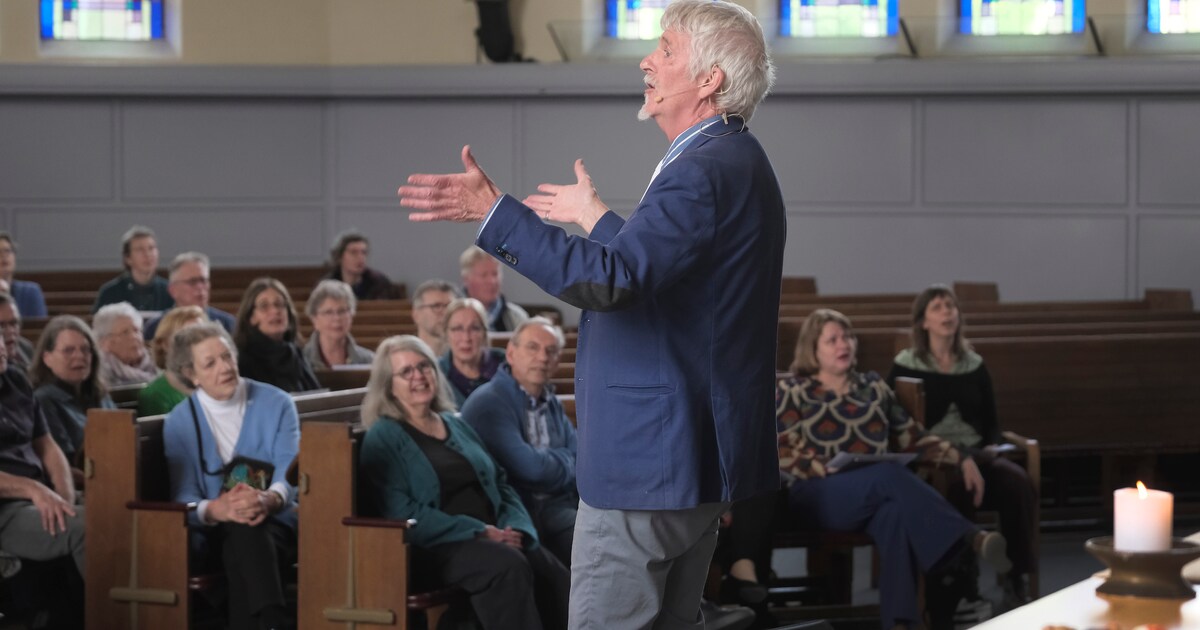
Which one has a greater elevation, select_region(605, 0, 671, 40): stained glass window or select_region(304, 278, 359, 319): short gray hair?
select_region(605, 0, 671, 40): stained glass window

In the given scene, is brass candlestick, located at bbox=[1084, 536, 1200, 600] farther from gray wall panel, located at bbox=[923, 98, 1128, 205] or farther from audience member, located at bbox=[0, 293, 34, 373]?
gray wall panel, located at bbox=[923, 98, 1128, 205]

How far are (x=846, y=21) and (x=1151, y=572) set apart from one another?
11.0m

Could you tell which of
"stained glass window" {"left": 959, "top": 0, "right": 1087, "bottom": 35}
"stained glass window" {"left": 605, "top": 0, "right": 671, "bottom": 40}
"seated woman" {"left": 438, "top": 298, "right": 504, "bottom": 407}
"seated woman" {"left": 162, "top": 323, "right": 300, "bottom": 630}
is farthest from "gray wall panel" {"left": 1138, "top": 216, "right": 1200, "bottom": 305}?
"seated woman" {"left": 162, "top": 323, "right": 300, "bottom": 630}

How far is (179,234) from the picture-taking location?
39.7 ft

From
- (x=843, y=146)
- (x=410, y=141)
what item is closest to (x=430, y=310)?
(x=410, y=141)

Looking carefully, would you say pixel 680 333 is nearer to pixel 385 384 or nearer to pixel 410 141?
pixel 385 384

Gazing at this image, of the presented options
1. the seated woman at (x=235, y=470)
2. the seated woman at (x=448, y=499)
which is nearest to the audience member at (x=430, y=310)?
the seated woman at (x=235, y=470)

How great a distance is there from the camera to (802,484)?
515 centimetres

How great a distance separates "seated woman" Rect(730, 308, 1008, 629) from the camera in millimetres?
4910

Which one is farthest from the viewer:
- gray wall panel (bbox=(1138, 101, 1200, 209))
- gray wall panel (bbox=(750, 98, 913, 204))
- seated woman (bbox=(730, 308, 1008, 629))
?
gray wall panel (bbox=(750, 98, 913, 204))

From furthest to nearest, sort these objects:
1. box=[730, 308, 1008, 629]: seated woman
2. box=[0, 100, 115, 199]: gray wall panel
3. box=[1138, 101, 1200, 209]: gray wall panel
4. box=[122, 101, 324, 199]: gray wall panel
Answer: box=[122, 101, 324, 199]: gray wall panel → box=[0, 100, 115, 199]: gray wall panel → box=[1138, 101, 1200, 209]: gray wall panel → box=[730, 308, 1008, 629]: seated woman

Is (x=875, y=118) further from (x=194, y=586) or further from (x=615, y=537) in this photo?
(x=615, y=537)

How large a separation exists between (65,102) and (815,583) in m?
8.77

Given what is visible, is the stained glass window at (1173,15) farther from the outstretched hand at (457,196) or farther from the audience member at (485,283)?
the outstretched hand at (457,196)
